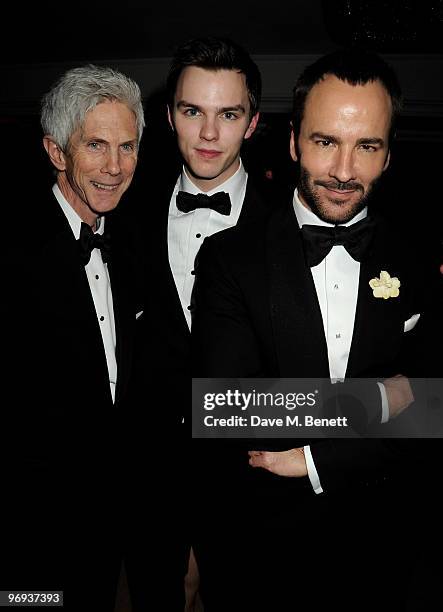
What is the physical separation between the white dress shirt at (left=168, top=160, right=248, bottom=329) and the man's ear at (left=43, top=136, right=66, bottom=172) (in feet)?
1.91

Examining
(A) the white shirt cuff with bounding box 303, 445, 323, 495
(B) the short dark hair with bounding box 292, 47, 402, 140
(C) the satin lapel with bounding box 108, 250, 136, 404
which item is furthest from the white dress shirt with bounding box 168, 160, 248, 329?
(A) the white shirt cuff with bounding box 303, 445, 323, 495

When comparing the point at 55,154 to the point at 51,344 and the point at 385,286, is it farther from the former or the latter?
the point at 385,286

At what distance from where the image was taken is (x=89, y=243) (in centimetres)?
234

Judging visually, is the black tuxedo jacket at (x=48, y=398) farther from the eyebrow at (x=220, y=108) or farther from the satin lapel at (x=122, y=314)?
the eyebrow at (x=220, y=108)

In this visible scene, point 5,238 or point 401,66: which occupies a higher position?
point 401,66

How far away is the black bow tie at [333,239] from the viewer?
1931mm

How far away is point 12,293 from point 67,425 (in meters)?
0.58

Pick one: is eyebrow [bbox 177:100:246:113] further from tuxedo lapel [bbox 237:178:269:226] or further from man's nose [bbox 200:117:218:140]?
tuxedo lapel [bbox 237:178:269:226]

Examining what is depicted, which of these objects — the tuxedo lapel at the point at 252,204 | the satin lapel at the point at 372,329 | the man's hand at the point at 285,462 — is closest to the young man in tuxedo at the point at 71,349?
the tuxedo lapel at the point at 252,204

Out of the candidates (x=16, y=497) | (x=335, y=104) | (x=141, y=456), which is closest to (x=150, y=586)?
(x=141, y=456)

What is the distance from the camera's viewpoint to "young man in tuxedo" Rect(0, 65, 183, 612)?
7.18ft

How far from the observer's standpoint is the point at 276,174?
6047mm

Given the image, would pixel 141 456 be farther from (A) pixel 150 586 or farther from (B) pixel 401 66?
(B) pixel 401 66

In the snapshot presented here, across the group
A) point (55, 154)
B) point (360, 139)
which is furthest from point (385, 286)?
point (55, 154)
